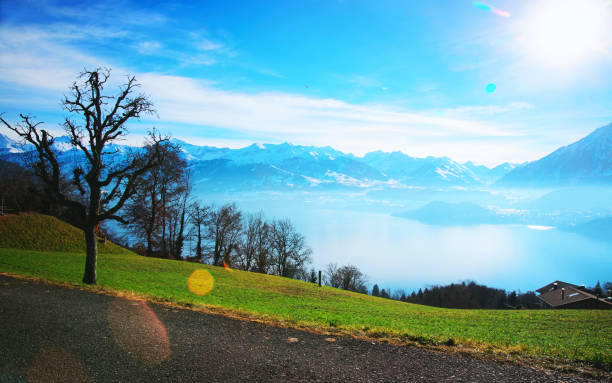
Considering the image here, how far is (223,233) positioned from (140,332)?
42.0m

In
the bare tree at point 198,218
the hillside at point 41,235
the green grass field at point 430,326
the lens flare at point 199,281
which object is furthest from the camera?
the bare tree at point 198,218

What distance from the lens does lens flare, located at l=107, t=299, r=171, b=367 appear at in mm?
6188

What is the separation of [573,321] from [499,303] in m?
86.9

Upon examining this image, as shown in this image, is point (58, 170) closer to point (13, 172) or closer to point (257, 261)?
point (257, 261)

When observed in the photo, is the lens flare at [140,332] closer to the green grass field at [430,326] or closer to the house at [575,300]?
the green grass field at [430,326]

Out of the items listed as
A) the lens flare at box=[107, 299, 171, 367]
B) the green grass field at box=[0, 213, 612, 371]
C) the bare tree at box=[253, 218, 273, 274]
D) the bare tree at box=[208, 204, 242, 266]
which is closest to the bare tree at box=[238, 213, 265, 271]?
the bare tree at box=[253, 218, 273, 274]

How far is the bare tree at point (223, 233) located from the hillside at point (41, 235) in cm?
1428

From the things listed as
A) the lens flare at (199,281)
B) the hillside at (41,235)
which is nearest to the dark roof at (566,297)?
the lens flare at (199,281)

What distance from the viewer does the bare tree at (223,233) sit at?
47562 mm

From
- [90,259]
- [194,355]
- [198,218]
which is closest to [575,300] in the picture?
[198,218]

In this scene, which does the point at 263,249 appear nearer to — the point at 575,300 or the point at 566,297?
the point at 575,300

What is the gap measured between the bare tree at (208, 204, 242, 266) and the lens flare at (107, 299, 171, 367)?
1496 inches

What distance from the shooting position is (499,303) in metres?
88.2

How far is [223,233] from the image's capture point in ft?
158
